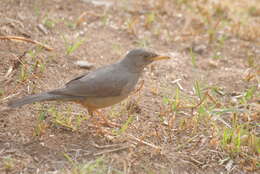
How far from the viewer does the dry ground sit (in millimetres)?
4297

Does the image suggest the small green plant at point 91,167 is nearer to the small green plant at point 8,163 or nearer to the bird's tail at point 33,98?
the small green plant at point 8,163

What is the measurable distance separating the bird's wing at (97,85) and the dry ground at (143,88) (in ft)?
1.16

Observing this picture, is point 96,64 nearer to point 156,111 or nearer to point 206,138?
point 156,111

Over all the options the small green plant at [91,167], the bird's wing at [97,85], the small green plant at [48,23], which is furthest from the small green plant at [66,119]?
the small green plant at [48,23]

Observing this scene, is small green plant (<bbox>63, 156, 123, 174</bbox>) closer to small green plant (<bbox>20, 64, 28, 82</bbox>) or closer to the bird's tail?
the bird's tail

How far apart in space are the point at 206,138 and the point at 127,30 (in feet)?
10.3

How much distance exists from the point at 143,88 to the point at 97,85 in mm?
1257

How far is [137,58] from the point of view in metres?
5.10

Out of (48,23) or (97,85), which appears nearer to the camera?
(97,85)

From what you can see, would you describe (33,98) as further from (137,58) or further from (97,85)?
(137,58)

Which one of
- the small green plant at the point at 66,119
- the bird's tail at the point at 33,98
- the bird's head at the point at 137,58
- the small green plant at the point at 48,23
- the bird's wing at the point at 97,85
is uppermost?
the small green plant at the point at 48,23

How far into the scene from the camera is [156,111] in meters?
5.27

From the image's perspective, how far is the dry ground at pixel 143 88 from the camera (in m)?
4.30

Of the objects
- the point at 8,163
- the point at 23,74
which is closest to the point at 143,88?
the point at 23,74
